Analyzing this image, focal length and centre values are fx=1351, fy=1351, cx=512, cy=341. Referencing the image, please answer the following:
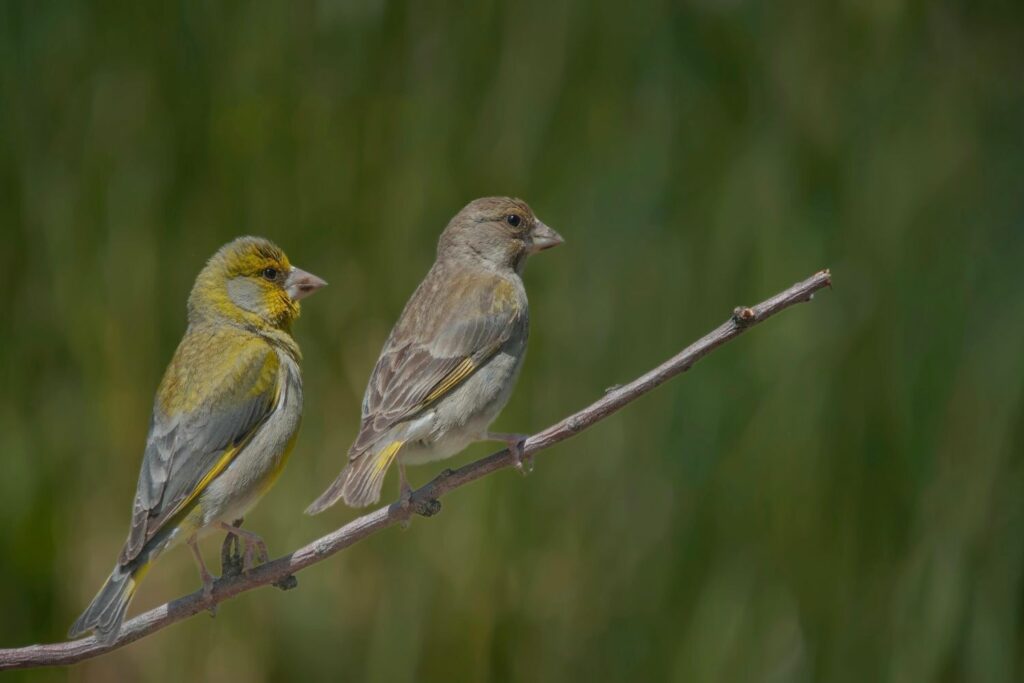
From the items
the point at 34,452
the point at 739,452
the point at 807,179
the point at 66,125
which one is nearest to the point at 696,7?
the point at 807,179

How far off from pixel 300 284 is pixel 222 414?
13.3 inches

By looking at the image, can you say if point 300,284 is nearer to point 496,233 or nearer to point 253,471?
point 253,471

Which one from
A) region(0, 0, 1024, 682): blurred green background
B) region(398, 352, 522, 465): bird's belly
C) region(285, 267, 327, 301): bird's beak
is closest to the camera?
region(285, 267, 327, 301): bird's beak

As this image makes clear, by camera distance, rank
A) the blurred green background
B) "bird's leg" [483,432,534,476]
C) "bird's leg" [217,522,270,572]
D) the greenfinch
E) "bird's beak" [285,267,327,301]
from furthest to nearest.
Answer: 1. the blurred green background
2. the greenfinch
3. "bird's beak" [285,267,327,301]
4. "bird's leg" [483,432,534,476]
5. "bird's leg" [217,522,270,572]

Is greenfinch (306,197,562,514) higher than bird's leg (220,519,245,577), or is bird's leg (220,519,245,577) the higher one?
greenfinch (306,197,562,514)

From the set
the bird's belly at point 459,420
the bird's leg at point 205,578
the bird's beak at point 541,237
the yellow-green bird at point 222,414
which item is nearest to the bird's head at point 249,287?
the yellow-green bird at point 222,414

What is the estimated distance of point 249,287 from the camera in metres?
Result: 3.11

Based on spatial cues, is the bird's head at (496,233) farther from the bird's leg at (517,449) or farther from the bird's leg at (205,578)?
the bird's leg at (205,578)

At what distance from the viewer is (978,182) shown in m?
5.29

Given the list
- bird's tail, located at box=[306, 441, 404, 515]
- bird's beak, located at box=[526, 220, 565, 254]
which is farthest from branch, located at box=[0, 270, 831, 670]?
bird's beak, located at box=[526, 220, 565, 254]

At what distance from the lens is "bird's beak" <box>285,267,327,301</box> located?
288cm

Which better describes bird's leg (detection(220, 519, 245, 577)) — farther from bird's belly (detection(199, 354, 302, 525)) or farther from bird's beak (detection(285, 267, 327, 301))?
bird's beak (detection(285, 267, 327, 301))

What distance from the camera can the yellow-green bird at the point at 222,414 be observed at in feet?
8.91

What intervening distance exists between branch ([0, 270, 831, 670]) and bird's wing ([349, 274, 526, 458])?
443 mm
